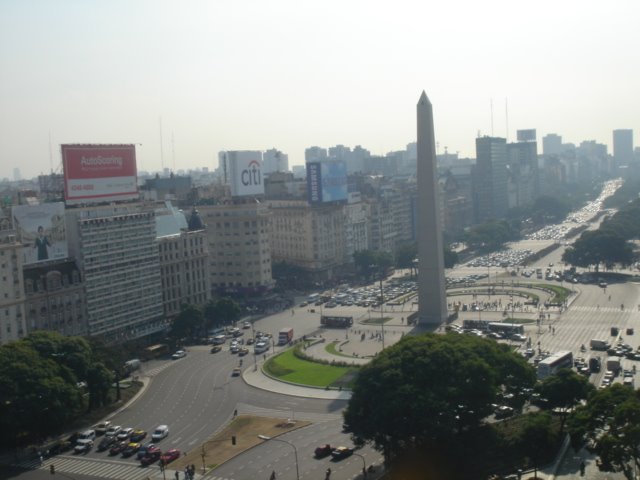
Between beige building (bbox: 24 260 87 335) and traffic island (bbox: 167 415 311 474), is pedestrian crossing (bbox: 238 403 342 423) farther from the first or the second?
beige building (bbox: 24 260 87 335)

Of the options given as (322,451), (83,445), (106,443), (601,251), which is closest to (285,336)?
(106,443)

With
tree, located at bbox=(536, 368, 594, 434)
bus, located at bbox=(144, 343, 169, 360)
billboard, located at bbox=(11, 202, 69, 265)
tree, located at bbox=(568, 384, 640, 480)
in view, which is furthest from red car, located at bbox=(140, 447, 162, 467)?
billboard, located at bbox=(11, 202, 69, 265)

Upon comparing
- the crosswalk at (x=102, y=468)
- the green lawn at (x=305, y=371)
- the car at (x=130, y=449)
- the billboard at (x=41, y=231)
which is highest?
the billboard at (x=41, y=231)

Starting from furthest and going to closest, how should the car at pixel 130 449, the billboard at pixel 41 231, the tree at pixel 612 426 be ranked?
the billboard at pixel 41 231
the car at pixel 130 449
the tree at pixel 612 426

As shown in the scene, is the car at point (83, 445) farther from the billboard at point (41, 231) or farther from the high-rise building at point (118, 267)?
the billboard at point (41, 231)

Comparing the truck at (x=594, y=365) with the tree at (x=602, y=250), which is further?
the tree at (x=602, y=250)

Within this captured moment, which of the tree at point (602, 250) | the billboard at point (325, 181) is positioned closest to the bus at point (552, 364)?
the tree at point (602, 250)
